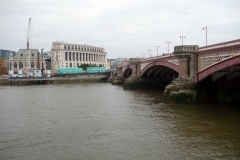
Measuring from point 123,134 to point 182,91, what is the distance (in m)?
9.35

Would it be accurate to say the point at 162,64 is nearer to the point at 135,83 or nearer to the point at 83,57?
the point at 135,83

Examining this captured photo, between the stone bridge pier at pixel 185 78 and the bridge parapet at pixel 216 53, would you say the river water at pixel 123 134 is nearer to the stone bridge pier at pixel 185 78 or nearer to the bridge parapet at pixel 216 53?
the stone bridge pier at pixel 185 78

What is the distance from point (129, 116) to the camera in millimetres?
15734

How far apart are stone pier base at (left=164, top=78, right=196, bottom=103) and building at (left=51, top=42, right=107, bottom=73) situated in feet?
288

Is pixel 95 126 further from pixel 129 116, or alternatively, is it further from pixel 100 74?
pixel 100 74

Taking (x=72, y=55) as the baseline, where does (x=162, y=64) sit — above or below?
below

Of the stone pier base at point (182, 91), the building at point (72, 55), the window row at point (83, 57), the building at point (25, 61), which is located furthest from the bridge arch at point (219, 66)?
the window row at point (83, 57)

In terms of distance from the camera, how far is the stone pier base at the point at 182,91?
19362 mm

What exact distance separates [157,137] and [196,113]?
5683 millimetres

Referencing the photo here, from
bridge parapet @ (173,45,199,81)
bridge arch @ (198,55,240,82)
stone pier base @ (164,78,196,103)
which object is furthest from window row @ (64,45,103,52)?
bridge arch @ (198,55,240,82)

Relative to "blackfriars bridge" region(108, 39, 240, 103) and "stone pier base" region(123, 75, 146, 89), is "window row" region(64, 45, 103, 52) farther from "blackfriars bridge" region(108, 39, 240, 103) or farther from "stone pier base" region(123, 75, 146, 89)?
"blackfriars bridge" region(108, 39, 240, 103)

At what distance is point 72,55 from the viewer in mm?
110562

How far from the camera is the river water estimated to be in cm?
928

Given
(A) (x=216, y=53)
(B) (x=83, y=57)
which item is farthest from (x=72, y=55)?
(A) (x=216, y=53)
